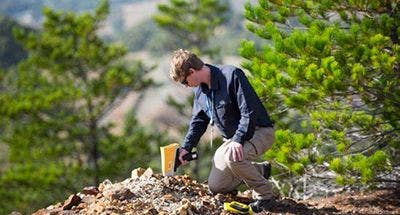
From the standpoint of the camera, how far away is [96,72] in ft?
60.1

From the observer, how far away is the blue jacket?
14.6ft

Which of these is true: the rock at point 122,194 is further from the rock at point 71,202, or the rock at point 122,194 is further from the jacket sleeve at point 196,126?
the jacket sleeve at point 196,126

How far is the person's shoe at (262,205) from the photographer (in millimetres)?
4891

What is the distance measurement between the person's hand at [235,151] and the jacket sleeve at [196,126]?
0.50m

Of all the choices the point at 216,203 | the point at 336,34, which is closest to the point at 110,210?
the point at 216,203

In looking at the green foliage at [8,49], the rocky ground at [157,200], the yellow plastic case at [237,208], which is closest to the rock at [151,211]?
the rocky ground at [157,200]

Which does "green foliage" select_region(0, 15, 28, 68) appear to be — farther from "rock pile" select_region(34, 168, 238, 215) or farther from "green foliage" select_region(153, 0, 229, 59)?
"rock pile" select_region(34, 168, 238, 215)

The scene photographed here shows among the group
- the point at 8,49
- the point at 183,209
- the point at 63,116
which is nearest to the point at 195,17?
the point at 63,116

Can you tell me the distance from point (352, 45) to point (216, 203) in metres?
2.28

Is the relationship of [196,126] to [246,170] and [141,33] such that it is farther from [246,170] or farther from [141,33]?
[141,33]

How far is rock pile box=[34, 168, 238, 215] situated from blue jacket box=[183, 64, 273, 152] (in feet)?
1.85

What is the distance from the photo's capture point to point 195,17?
24.2m

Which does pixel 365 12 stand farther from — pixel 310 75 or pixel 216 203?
pixel 216 203

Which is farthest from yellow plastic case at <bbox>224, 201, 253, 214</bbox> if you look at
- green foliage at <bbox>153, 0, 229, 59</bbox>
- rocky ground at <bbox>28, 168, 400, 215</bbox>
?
green foliage at <bbox>153, 0, 229, 59</bbox>
